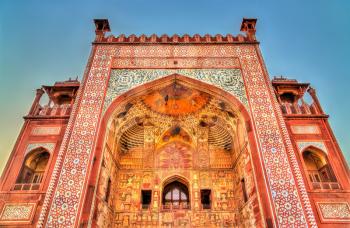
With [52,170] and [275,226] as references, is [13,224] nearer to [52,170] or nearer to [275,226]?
[52,170]

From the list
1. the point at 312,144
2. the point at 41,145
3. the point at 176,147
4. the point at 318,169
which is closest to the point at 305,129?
the point at 312,144

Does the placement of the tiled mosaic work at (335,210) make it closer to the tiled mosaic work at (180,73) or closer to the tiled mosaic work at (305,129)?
the tiled mosaic work at (305,129)

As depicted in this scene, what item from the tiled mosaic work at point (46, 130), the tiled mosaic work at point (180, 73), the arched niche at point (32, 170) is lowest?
the arched niche at point (32, 170)

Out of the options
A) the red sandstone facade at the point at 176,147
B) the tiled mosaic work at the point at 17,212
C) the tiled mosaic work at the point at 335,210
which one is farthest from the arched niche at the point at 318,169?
the tiled mosaic work at the point at 17,212

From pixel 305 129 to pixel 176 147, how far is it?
547cm

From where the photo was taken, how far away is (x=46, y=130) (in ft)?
26.1

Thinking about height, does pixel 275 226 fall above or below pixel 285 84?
below

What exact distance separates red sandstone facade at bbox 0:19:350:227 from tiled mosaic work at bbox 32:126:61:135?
0.11ft

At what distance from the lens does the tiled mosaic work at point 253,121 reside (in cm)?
617

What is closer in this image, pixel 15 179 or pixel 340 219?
pixel 340 219

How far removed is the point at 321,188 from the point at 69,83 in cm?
993

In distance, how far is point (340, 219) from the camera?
20.8 ft

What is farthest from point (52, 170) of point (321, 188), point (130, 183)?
point (321, 188)

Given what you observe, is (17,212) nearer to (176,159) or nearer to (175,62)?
(176,159)
